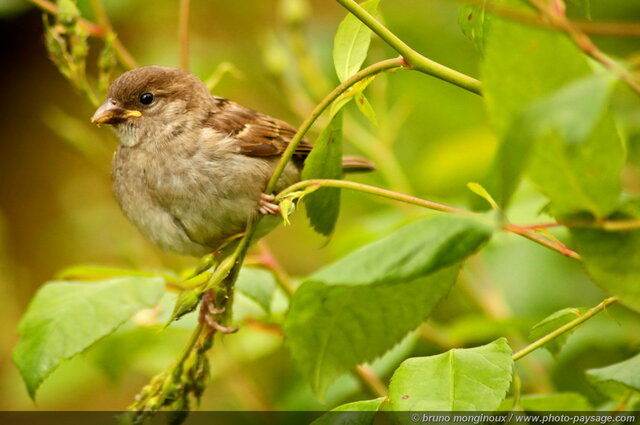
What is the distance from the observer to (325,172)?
4.66 ft

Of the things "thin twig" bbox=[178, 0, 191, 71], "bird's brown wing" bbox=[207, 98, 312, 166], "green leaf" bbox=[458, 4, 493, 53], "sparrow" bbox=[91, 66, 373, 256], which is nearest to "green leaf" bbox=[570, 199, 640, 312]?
"green leaf" bbox=[458, 4, 493, 53]

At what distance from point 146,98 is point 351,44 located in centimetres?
110

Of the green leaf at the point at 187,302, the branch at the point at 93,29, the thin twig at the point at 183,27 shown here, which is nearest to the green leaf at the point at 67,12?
the branch at the point at 93,29

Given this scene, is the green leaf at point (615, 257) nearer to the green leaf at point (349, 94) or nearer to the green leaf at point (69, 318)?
the green leaf at point (349, 94)

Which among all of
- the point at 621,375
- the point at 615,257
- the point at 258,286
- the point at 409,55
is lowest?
the point at 258,286

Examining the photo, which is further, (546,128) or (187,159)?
(187,159)

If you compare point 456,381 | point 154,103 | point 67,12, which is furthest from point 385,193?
point 154,103

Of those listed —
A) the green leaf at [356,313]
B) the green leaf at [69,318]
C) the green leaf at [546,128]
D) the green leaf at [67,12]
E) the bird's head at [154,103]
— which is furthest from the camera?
the bird's head at [154,103]

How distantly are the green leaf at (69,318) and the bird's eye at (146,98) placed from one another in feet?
2.49

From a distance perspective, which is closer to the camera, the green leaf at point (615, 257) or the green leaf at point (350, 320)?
the green leaf at point (615, 257)

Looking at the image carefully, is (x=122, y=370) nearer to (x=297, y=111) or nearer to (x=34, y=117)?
(x=297, y=111)

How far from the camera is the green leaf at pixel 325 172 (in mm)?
1394

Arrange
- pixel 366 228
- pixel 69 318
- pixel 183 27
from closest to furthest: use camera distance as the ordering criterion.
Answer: pixel 69 318 → pixel 183 27 → pixel 366 228

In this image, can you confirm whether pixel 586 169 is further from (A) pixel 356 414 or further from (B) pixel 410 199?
(A) pixel 356 414
